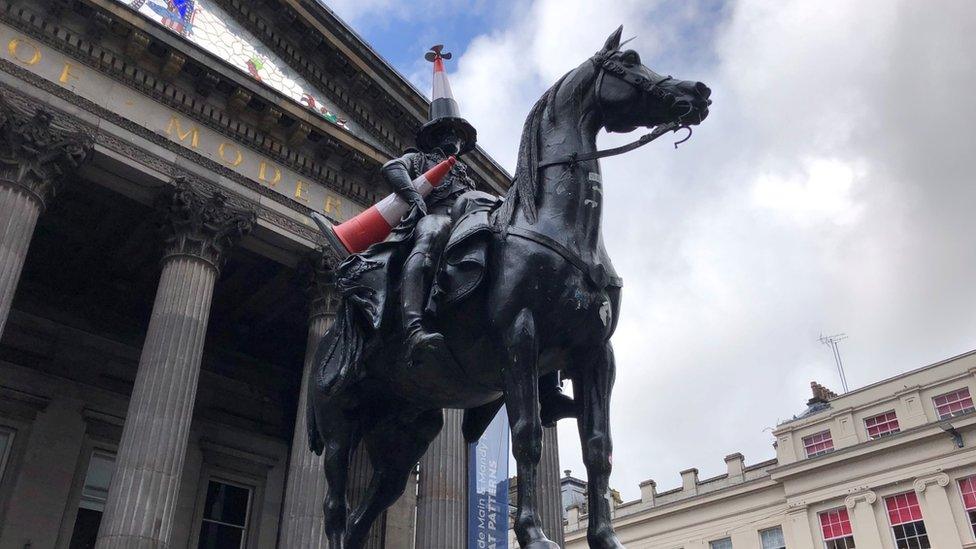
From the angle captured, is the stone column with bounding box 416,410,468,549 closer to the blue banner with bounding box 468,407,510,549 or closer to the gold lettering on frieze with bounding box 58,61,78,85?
the blue banner with bounding box 468,407,510,549

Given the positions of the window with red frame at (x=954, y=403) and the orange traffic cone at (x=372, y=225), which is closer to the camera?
the orange traffic cone at (x=372, y=225)

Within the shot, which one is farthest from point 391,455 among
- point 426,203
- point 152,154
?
point 152,154

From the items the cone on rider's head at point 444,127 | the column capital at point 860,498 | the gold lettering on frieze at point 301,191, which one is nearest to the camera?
the cone on rider's head at point 444,127

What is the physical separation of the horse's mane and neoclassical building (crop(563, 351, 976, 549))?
27.9 metres

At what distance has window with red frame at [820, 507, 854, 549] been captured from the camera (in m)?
28.9

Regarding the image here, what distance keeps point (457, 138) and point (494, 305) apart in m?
1.91

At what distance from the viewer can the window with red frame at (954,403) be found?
Answer: 27500mm

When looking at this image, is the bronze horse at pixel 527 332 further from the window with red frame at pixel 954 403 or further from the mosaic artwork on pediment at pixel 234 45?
the window with red frame at pixel 954 403

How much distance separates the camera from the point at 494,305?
3457 mm

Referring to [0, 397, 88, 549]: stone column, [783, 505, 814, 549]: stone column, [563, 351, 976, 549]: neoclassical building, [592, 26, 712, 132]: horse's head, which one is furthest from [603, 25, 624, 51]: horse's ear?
[783, 505, 814, 549]: stone column

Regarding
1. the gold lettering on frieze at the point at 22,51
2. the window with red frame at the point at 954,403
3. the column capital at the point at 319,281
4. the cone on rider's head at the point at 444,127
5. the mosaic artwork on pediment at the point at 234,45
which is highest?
the mosaic artwork on pediment at the point at 234,45

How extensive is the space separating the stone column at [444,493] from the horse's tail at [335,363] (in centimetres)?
1000

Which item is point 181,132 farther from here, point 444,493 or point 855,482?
point 855,482

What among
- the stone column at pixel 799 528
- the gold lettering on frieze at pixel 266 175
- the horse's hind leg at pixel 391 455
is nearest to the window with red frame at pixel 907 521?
the stone column at pixel 799 528
